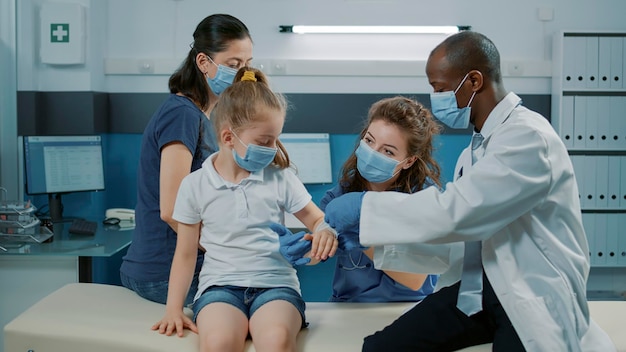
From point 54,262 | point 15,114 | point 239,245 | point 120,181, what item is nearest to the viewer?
point 239,245

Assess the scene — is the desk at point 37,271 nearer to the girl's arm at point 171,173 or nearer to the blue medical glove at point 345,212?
the girl's arm at point 171,173

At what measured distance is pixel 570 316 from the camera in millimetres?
1401

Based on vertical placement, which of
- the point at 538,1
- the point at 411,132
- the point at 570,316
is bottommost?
the point at 570,316

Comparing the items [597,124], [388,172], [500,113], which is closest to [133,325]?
[388,172]

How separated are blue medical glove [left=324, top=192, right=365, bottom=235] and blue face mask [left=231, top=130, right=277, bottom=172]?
0.22 meters

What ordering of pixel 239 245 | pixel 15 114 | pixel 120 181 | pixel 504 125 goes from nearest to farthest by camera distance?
pixel 504 125 → pixel 239 245 → pixel 15 114 → pixel 120 181

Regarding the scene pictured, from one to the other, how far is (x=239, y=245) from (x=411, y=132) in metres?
0.62

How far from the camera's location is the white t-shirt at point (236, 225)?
65.9 inches

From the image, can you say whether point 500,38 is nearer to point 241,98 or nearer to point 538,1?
point 538,1

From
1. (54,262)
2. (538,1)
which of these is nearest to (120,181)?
(54,262)

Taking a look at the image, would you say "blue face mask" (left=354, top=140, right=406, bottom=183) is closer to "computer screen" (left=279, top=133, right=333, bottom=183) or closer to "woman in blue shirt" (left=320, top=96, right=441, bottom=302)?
"woman in blue shirt" (left=320, top=96, right=441, bottom=302)

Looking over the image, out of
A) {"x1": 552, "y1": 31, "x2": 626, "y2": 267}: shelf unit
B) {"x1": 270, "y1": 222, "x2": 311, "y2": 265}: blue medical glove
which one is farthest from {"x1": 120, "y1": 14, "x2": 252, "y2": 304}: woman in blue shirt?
{"x1": 552, "y1": 31, "x2": 626, "y2": 267}: shelf unit

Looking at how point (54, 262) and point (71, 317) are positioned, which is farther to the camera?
point (54, 262)

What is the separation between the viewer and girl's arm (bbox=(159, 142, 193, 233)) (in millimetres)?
1834
